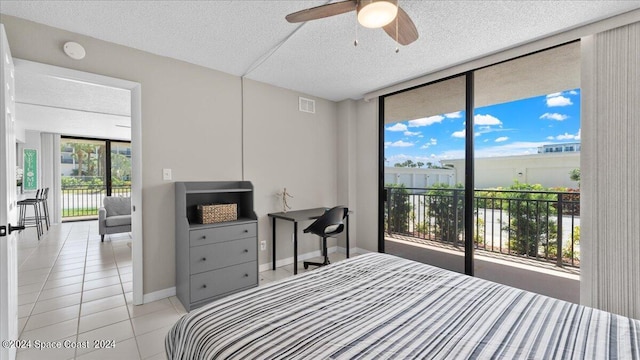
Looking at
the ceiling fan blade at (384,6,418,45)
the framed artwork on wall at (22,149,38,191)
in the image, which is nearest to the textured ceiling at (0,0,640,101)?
the ceiling fan blade at (384,6,418,45)

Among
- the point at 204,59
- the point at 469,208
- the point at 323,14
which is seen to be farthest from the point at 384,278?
the point at 204,59

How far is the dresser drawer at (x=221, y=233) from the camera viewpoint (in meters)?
2.45

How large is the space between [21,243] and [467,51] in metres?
7.18

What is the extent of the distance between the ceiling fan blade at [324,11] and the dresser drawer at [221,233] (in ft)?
6.30

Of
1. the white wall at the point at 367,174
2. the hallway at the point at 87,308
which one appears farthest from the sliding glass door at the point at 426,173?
the hallway at the point at 87,308

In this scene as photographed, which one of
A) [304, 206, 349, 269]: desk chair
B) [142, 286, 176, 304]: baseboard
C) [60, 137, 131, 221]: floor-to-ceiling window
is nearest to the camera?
[142, 286, 176, 304]: baseboard

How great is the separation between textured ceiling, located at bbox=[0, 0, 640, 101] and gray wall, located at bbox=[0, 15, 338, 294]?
15 cm

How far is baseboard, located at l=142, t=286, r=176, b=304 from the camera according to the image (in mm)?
2547

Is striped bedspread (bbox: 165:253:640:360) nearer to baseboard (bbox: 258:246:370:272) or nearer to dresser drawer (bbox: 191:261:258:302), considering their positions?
dresser drawer (bbox: 191:261:258:302)

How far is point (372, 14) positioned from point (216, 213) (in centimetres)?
223

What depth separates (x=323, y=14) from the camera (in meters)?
1.58

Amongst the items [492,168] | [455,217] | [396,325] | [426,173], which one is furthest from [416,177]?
[396,325]

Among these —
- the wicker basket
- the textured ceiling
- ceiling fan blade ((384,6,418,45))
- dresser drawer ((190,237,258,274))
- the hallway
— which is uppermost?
the textured ceiling

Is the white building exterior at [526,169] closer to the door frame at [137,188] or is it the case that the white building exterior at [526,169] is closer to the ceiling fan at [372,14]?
the ceiling fan at [372,14]
